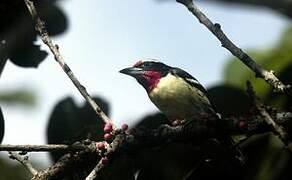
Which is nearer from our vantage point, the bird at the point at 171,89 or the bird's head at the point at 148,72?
the bird at the point at 171,89

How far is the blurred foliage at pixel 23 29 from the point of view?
2.62 meters

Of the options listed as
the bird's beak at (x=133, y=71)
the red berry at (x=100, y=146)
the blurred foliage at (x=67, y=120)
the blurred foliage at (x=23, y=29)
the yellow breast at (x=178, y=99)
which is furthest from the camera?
the bird's beak at (x=133, y=71)

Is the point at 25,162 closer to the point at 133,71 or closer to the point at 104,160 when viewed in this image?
the point at 104,160

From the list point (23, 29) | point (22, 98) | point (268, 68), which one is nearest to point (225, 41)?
point (268, 68)

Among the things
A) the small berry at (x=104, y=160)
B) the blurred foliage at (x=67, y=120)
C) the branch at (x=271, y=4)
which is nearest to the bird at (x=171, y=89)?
the blurred foliage at (x=67, y=120)

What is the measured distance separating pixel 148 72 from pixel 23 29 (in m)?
1.43

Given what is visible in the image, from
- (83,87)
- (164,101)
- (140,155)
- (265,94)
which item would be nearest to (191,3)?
(83,87)

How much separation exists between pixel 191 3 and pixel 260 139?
652 mm

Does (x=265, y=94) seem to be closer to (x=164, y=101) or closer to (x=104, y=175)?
(x=104, y=175)

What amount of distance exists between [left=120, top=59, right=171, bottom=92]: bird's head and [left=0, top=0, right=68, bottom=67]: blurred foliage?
0.89 metres

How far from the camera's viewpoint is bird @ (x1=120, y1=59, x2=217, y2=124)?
378 cm

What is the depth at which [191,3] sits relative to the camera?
1.76m

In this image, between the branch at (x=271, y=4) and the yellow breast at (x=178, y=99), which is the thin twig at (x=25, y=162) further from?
the yellow breast at (x=178, y=99)

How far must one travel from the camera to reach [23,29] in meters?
2.82
